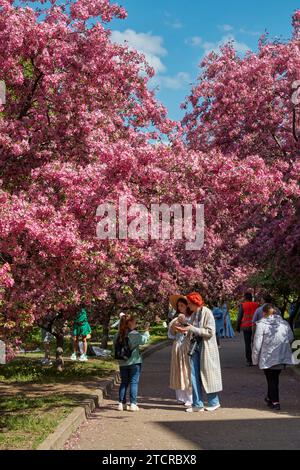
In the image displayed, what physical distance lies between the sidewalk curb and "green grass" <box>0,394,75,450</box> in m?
0.10

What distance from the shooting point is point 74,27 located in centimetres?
1141

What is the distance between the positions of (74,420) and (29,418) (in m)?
0.66

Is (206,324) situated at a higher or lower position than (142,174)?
lower

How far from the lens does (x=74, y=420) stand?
9.87 m

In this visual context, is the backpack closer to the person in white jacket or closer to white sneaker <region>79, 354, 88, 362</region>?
the person in white jacket

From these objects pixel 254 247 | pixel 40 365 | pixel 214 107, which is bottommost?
pixel 40 365

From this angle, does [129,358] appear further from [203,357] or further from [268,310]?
[268,310]

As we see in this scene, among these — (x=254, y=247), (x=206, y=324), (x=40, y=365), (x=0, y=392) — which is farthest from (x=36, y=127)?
(x=40, y=365)

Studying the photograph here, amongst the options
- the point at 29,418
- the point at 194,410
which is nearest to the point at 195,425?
the point at 194,410

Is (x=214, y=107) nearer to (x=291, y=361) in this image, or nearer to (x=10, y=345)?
(x=291, y=361)

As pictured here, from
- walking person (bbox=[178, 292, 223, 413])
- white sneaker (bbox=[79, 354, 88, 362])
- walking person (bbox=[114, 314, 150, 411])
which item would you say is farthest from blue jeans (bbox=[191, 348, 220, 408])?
white sneaker (bbox=[79, 354, 88, 362])

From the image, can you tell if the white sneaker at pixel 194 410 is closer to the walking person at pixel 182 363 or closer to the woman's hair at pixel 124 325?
the walking person at pixel 182 363
